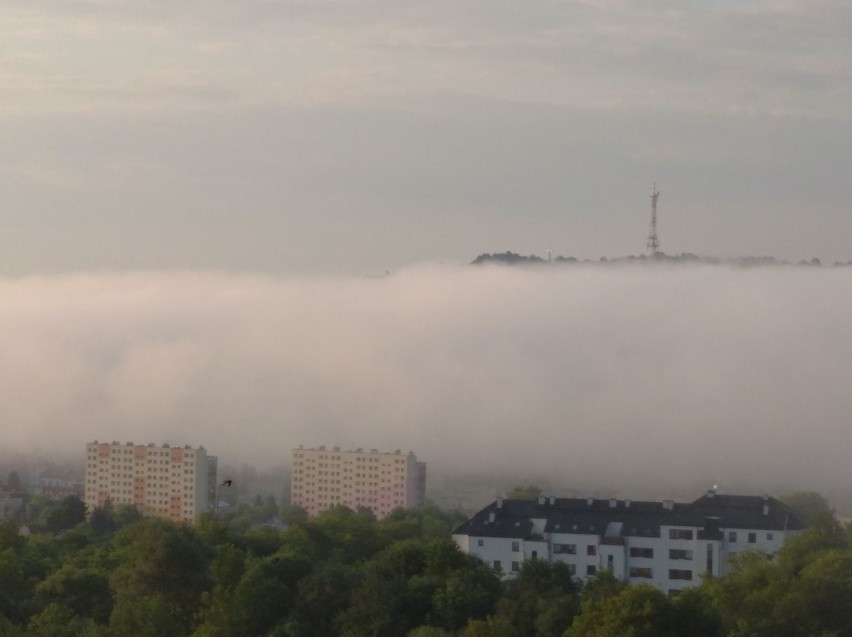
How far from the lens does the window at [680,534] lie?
43.3 metres

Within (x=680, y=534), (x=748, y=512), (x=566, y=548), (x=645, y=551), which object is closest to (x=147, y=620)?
(x=566, y=548)

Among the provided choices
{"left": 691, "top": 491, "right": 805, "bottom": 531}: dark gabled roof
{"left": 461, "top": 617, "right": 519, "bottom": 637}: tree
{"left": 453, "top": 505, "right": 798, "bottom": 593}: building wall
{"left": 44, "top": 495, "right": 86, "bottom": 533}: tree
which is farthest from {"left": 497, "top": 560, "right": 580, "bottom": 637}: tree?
{"left": 44, "top": 495, "right": 86, "bottom": 533}: tree

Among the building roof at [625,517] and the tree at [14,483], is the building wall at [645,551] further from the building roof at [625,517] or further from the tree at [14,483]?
the tree at [14,483]

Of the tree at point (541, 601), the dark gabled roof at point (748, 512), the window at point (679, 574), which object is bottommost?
the window at point (679, 574)

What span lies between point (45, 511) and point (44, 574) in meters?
29.2

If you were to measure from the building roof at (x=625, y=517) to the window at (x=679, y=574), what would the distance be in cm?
95

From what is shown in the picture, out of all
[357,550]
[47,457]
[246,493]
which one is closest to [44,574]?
[357,550]

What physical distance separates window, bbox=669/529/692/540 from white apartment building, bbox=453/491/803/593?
0.08ft

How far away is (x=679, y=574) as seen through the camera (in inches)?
1692

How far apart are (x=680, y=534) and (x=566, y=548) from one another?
2.79 m

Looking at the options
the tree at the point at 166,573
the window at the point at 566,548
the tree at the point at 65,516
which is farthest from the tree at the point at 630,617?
the tree at the point at 65,516

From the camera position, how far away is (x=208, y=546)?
37.3m

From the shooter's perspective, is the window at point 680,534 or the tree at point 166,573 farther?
the window at point 680,534

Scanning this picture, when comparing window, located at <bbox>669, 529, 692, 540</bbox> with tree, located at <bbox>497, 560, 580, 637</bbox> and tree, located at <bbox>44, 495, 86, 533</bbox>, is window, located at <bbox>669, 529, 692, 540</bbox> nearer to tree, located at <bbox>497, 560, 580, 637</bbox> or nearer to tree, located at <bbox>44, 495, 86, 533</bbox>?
tree, located at <bbox>497, 560, 580, 637</bbox>
